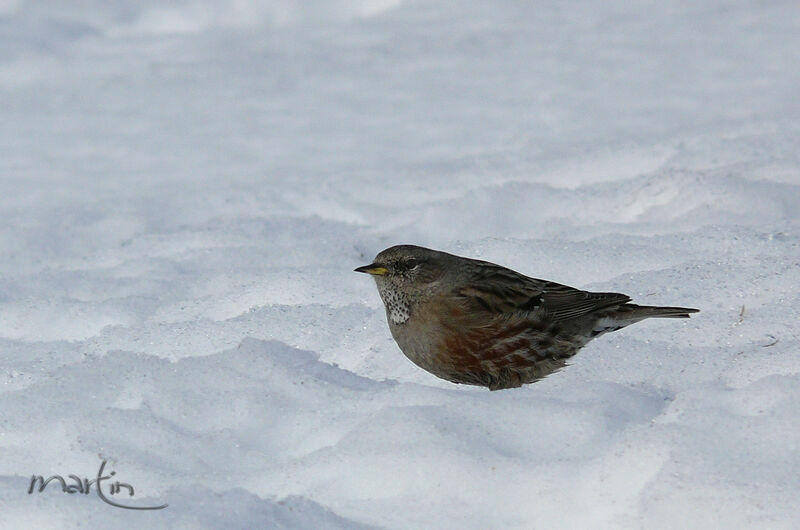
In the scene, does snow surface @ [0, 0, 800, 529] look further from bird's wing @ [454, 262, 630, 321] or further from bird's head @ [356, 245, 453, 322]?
bird's head @ [356, 245, 453, 322]

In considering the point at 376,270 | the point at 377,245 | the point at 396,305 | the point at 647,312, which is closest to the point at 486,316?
the point at 396,305

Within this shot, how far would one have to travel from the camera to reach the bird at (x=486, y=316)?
432cm

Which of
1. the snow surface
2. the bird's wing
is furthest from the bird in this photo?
the snow surface

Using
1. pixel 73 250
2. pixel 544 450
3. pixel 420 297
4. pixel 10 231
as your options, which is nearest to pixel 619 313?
pixel 420 297

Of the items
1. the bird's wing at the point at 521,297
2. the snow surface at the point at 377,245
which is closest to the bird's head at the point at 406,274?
the bird's wing at the point at 521,297

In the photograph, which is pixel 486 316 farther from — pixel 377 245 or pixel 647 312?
pixel 377 245

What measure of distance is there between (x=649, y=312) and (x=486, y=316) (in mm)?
732

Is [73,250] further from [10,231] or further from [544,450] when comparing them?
[544,450]

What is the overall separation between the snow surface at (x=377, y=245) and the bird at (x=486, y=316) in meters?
0.13

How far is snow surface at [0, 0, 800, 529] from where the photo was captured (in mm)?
3297

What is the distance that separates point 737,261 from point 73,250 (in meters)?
4.08

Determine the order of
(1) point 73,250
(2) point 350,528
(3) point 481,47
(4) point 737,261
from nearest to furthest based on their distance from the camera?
(2) point 350,528, (4) point 737,261, (1) point 73,250, (3) point 481,47

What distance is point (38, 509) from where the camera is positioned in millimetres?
3150

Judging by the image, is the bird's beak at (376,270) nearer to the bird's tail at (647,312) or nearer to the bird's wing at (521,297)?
the bird's wing at (521,297)
